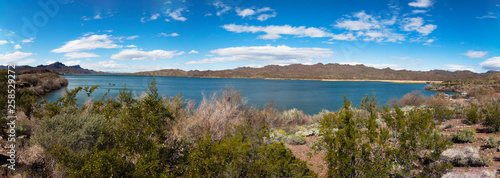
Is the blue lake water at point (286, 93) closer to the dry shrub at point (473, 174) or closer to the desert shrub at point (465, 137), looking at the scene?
the desert shrub at point (465, 137)

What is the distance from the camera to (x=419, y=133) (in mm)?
4645

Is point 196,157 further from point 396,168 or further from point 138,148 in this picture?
point 396,168

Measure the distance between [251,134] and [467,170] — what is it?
4.51 metres

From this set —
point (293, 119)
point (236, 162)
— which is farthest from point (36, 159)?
point (293, 119)

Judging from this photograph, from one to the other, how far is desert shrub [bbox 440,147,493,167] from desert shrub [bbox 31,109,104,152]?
26.2 feet

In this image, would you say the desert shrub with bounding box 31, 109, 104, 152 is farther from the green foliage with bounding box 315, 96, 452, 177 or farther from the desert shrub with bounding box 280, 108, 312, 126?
the desert shrub with bounding box 280, 108, 312, 126

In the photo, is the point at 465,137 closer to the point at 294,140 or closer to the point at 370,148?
the point at 294,140

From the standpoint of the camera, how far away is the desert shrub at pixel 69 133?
18.2 ft

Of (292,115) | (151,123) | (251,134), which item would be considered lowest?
(292,115)

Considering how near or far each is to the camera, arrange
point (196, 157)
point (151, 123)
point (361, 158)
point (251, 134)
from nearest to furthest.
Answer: point (196, 157) → point (361, 158) → point (151, 123) → point (251, 134)

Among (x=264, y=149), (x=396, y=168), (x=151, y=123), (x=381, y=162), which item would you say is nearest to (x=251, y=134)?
(x=264, y=149)

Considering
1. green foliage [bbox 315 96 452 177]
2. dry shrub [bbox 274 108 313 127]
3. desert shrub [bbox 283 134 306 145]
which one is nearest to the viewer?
green foliage [bbox 315 96 452 177]

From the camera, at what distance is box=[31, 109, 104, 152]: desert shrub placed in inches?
218

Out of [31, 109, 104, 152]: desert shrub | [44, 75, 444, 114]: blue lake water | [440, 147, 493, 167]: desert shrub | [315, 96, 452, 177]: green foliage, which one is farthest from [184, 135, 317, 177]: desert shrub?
[44, 75, 444, 114]: blue lake water
